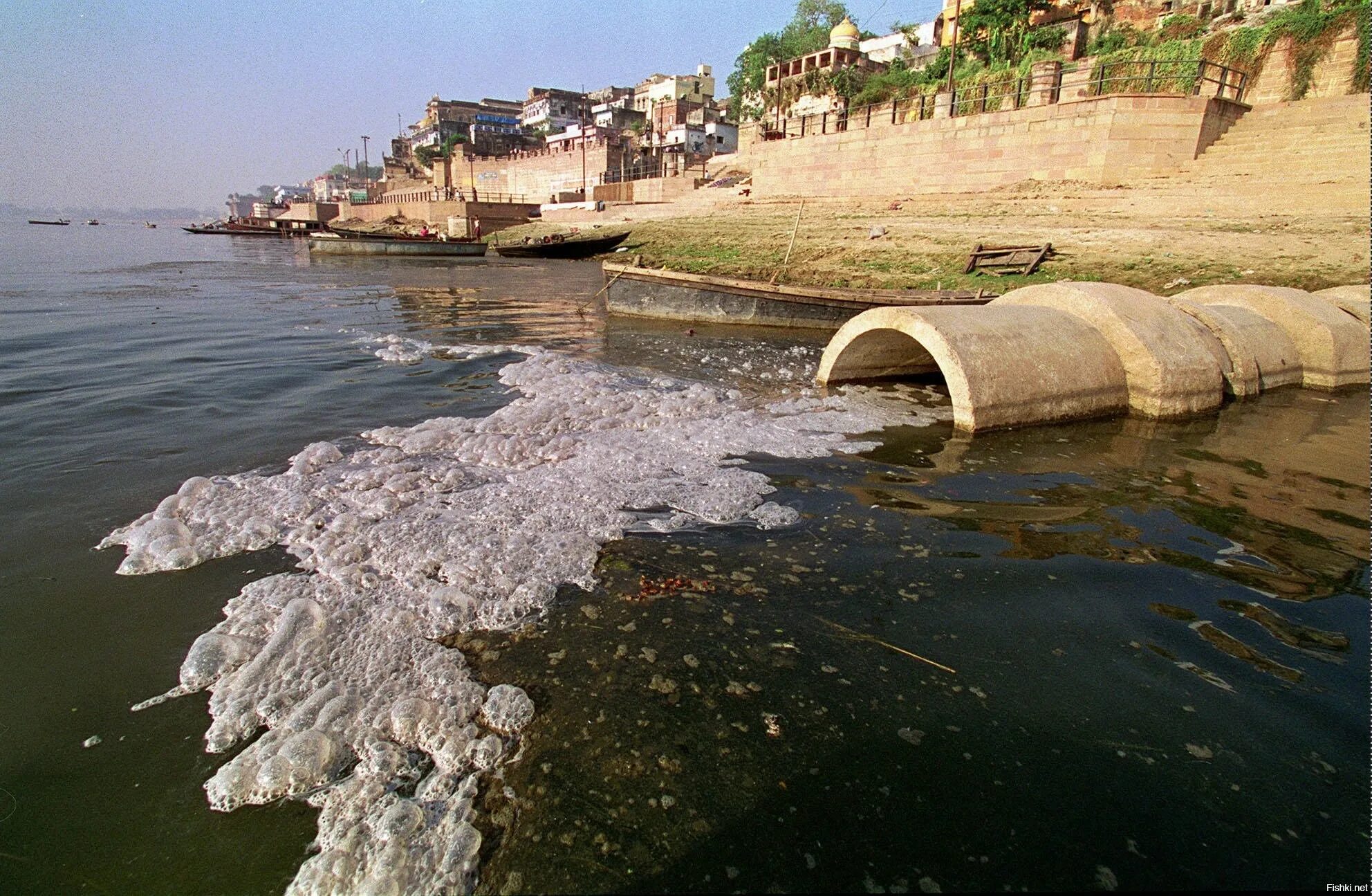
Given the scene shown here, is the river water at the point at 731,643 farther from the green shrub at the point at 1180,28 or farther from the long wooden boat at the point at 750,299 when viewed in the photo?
the green shrub at the point at 1180,28

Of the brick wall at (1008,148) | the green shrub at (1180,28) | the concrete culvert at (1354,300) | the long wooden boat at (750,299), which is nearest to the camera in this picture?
the concrete culvert at (1354,300)

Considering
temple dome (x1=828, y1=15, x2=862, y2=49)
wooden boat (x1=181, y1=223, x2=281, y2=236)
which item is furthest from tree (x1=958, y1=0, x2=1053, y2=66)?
wooden boat (x1=181, y1=223, x2=281, y2=236)

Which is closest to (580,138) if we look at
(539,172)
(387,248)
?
(539,172)

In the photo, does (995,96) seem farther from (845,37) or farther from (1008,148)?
(845,37)

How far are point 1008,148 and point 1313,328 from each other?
19.0 meters

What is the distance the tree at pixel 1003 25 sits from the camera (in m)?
32.8

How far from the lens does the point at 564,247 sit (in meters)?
32.9

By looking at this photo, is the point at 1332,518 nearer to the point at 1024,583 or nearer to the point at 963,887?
the point at 1024,583

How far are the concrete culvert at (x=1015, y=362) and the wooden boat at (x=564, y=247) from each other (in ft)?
90.6

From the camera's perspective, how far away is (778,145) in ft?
109

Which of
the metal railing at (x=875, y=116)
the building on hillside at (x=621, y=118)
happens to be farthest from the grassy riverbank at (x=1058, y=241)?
the building on hillside at (x=621, y=118)

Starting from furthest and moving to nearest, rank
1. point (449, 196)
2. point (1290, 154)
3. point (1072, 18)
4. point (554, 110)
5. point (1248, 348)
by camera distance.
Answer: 1. point (554, 110)
2. point (449, 196)
3. point (1072, 18)
4. point (1290, 154)
5. point (1248, 348)

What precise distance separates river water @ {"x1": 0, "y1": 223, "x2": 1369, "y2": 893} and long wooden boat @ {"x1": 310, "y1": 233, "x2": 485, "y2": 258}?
31.3 m

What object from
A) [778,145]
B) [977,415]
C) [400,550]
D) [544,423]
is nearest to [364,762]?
[400,550]
